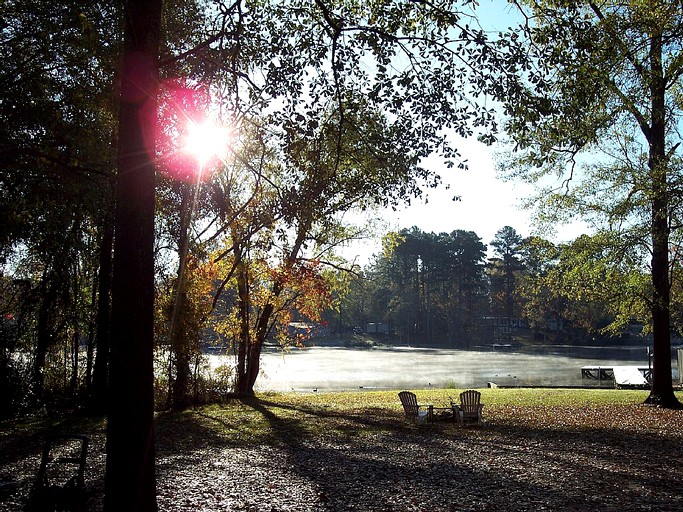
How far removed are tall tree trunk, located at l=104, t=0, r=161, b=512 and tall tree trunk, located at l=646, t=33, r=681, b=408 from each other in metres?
13.4

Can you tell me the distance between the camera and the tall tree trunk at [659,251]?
15250 mm

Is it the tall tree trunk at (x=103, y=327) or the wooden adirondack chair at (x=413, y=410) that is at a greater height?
the tall tree trunk at (x=103, y=327)

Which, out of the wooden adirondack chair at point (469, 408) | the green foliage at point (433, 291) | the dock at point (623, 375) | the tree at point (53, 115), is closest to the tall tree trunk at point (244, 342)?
the wooden adirondack chair at point (469, 408)

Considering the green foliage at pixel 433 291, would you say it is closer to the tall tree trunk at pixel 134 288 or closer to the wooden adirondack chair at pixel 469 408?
the wooden adirondack chair at pixel 469 408

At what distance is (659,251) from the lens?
1736cm

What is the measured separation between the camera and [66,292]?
54.7 ft

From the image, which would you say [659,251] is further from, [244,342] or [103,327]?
[103,327]

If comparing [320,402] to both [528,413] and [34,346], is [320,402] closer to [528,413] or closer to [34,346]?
[528,413]

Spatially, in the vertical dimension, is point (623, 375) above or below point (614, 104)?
below

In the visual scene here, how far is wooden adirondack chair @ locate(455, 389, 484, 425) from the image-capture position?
14.0m

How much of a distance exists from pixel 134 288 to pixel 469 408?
34.1ft

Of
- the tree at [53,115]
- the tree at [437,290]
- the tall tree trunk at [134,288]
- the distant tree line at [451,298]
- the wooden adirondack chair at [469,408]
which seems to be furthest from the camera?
the tree at [437,290]

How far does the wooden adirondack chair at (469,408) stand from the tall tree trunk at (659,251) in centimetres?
669

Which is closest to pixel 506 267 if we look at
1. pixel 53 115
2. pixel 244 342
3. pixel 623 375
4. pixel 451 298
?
pixel 451 298
